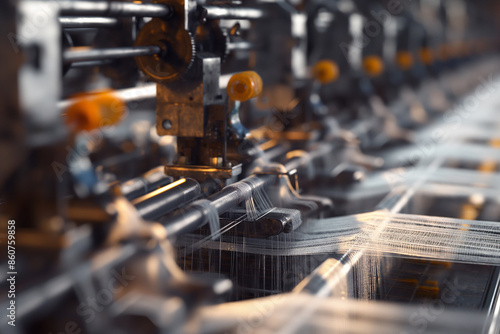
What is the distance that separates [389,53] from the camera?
4.43m

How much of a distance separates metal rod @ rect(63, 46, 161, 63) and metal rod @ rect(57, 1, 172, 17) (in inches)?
3.1

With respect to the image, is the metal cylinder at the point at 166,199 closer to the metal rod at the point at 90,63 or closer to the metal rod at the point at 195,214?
the metal rod at the point at 195,214

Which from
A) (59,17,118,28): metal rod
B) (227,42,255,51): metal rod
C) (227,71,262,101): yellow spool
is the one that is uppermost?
(59,17,118,28): metal rod

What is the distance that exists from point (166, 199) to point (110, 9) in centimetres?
43

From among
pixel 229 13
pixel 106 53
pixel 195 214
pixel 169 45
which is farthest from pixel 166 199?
pixel 229 13

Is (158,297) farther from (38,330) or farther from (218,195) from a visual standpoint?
(218,195)

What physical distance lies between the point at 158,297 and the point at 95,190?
215mm

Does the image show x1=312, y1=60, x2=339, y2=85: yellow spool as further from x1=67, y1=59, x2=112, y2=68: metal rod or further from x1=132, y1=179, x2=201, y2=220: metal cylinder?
x1=132, y1=179, x2=201, y2=220: metal cylinder

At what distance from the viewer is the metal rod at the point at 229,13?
1769mm

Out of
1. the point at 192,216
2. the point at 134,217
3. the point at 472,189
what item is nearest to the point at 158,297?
the point at 134,217

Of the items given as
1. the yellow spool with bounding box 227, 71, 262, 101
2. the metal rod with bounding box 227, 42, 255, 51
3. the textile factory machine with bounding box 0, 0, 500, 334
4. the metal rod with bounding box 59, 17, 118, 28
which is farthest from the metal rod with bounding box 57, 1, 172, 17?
the metal rod with bounding box 227, 42, 255, 51

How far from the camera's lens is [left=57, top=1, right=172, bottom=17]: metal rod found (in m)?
1.14

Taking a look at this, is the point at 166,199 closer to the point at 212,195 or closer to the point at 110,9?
the point at 212,195

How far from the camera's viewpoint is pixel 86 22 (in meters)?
1.65
